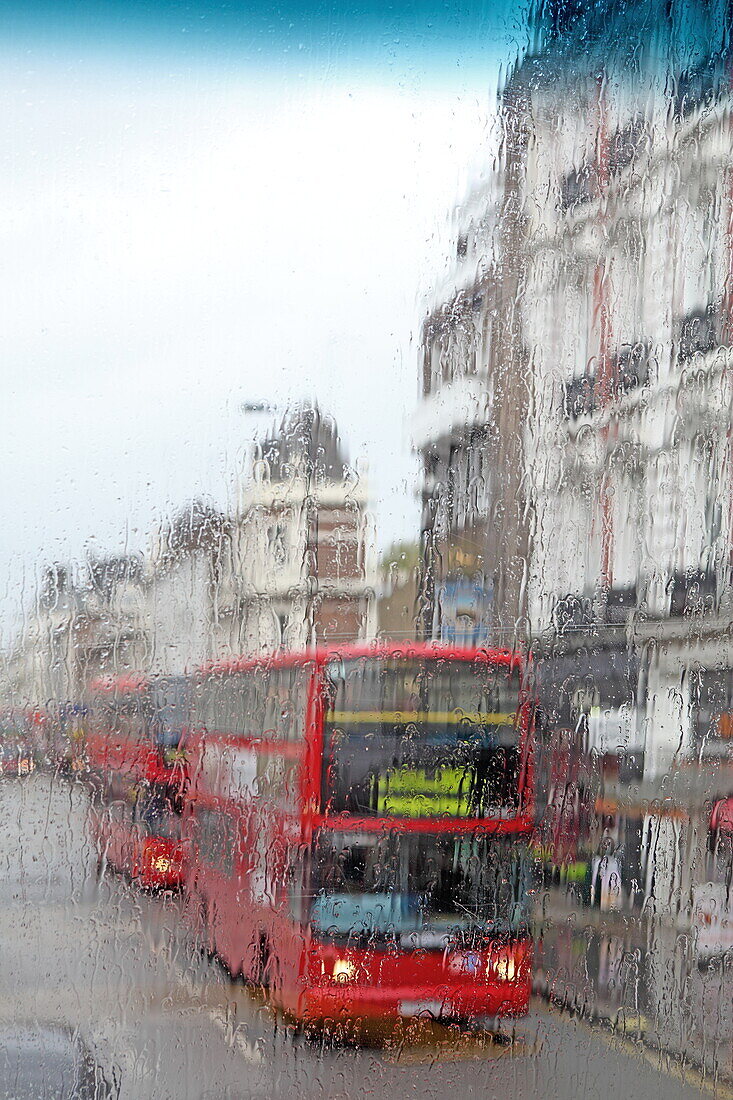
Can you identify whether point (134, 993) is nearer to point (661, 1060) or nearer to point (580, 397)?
point (661, 1060)

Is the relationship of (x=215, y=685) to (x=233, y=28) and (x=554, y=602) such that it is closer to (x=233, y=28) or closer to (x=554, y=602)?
(x=554, y=602)

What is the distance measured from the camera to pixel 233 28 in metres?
1.85

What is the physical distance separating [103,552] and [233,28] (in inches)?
34.8

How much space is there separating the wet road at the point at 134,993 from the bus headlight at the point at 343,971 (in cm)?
11

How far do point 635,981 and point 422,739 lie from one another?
2.10 feet

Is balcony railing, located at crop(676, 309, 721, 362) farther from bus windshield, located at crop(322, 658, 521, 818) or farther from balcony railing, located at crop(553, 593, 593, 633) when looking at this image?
bus windshield, located at crop(322, 658, 521, 818)

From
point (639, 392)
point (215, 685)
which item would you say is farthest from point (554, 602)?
point (215, 685)

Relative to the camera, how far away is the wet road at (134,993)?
5.43 ft

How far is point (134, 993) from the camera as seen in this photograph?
5.58 feet

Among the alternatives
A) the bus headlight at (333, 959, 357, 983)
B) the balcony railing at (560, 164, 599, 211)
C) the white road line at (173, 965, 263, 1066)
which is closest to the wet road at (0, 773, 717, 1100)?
the white road line at (173, 965, 263, 1066)

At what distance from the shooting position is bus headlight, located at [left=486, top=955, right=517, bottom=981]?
196 centimetres

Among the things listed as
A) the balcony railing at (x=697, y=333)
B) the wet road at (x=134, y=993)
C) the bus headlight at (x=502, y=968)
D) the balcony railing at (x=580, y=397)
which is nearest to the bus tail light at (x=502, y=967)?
the bus headlight at (x=502, y=968)

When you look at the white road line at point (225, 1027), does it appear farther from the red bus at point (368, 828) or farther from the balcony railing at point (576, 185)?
the balcony railing at point (576, 185)

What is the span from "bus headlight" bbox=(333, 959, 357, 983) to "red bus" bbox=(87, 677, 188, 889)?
31 cm
